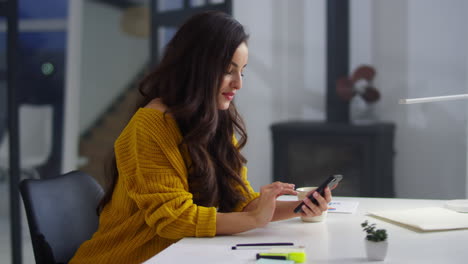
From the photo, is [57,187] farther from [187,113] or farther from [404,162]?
[404,162]

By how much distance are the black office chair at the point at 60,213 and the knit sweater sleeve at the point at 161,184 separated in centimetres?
31

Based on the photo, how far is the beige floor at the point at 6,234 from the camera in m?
3.79

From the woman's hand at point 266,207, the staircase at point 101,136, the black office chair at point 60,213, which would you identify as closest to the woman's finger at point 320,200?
the woman's hand at point 266,207

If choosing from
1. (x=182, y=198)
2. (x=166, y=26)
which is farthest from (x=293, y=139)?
(x=182, y=198)

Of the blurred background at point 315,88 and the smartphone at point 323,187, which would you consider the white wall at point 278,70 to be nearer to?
the blurred background at point 315,88

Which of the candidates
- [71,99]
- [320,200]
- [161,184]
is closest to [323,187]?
[320,200]

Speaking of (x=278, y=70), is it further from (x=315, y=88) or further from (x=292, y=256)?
(x=292, y=256)

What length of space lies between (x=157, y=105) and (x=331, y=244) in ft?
1.94

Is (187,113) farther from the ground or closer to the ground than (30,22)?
closer to the ground

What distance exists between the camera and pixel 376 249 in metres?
1.09

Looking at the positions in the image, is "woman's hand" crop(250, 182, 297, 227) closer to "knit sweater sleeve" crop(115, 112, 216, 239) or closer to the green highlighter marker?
"knit sweater sleeve" crop(115, 112, 216, 239)

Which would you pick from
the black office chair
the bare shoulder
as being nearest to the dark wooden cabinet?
the black office chair

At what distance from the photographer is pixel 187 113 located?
140 centimetres

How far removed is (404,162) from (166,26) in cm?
214
